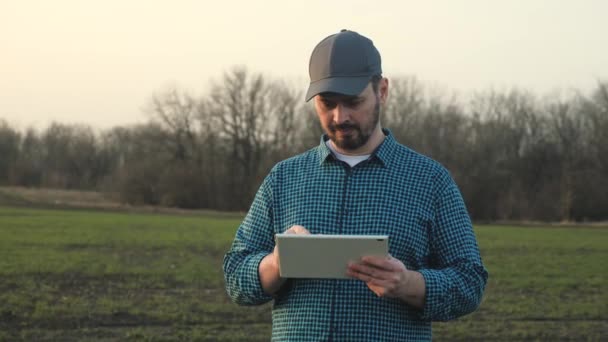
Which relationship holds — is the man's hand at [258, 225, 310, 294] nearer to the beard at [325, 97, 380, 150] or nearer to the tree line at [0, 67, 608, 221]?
the beard at [325, 97, 380, 150]

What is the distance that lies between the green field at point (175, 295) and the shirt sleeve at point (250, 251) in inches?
307

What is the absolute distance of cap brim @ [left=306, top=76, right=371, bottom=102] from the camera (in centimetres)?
295

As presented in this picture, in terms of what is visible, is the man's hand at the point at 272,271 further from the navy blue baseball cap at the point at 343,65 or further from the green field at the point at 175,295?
the green field at the point at 175,295

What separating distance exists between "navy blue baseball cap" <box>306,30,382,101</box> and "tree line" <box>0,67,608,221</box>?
62166 millimetres

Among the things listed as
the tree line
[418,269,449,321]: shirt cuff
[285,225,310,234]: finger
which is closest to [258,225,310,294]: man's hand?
[285,225,310,234]: finger

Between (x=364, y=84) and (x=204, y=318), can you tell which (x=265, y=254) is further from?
(x=204, y=318)

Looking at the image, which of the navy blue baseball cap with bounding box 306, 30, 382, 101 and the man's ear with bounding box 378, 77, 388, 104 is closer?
the navy blue baseball cap with bounding box 306, 30, 382, 101

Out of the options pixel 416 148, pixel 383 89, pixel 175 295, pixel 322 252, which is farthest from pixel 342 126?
Answer: pixel 416 148

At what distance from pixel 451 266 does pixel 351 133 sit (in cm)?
61

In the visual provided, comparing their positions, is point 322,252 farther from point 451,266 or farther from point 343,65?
point 343,65

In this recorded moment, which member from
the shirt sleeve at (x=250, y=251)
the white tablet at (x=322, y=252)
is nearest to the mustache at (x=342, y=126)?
the shirt sleeve at (x=250, y=251)

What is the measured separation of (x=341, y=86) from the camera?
296 cm

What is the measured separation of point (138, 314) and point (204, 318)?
1.04 meters

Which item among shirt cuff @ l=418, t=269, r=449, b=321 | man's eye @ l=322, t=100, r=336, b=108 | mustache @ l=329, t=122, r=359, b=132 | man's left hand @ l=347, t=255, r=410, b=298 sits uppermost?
man's eye @ l=322, t=100, r=336, b=108
